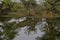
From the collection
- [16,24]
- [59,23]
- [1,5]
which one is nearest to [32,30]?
[16,24]

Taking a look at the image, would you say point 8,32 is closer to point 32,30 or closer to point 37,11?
point 32,30

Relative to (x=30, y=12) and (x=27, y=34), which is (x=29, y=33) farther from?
(x=30, y=12)

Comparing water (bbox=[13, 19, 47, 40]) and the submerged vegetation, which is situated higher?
the submerged vegetation

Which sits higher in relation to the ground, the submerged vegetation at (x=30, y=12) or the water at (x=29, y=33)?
the submerged vegetation at (x=30, y=12)

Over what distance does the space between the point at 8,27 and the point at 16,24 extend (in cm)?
9

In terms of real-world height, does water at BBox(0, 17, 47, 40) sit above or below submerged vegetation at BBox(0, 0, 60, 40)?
below

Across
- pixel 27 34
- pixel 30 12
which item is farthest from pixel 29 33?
pixel 30 12

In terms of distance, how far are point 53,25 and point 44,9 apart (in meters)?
0.19

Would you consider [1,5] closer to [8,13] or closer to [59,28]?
[8,13]

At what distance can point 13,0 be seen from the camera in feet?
4.97

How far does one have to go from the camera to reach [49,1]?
4.89 ft

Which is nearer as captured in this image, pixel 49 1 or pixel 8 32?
pixel 8 32

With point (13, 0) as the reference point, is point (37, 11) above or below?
below

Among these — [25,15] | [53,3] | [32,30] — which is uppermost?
[53,3]
